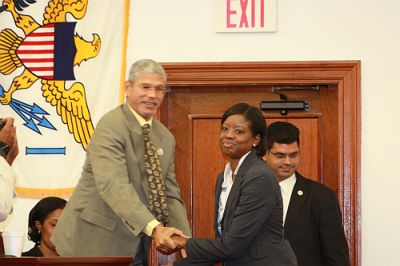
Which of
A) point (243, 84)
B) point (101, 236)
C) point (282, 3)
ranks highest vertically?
point (282, 3)

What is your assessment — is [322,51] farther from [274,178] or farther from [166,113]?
[274,178]

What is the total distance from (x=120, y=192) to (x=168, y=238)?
316mm

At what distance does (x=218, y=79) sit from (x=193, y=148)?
55 cm

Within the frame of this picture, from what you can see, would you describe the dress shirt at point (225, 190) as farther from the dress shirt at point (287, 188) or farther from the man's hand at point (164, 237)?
the dress shirt at point (287, 188)

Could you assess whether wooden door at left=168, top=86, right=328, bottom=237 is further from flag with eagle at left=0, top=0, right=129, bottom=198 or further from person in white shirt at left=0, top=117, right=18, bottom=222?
person in white shirt at left=0, top=117, right=18, bottom=222

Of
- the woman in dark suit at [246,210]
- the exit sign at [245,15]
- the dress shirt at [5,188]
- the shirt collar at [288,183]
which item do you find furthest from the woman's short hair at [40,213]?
the exit sign at [245,15]

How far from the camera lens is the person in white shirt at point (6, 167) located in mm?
3399

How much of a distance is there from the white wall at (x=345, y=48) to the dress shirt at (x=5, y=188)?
2.82m

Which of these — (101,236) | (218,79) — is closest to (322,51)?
(218,79)

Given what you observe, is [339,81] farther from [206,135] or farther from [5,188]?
[5,188]

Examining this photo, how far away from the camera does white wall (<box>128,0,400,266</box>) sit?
235 inches

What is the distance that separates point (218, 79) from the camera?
20.1 feet

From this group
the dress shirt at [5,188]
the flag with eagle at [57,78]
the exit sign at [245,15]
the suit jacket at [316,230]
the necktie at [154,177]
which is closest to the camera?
the dress shirt at [5,188]

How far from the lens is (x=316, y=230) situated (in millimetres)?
5113
